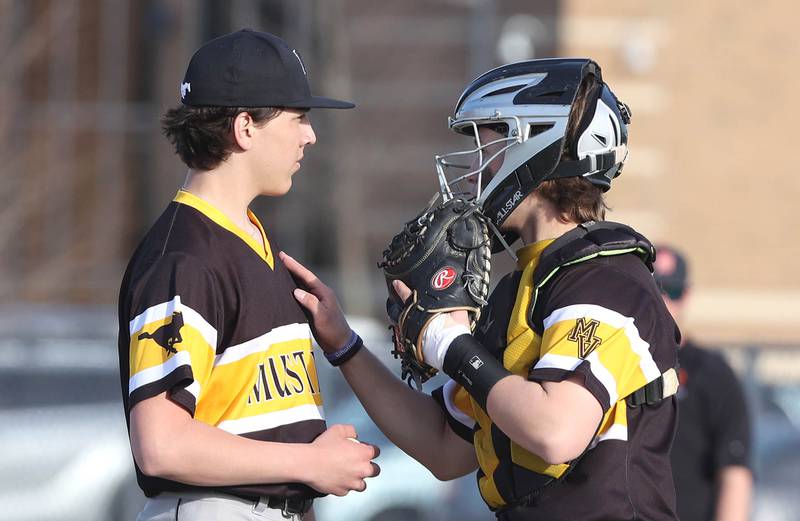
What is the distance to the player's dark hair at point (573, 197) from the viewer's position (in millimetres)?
3564

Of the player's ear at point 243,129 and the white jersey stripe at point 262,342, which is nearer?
the white jersey stripe at point 262,342

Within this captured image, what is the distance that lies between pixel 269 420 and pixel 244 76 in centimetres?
96

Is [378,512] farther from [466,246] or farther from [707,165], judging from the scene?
[707,165]

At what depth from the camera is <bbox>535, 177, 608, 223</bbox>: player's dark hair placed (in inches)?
140

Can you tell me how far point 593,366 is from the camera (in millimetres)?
3211

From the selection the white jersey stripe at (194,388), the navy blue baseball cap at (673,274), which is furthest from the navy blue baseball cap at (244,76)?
the navy blue baseball cap at (673,274)

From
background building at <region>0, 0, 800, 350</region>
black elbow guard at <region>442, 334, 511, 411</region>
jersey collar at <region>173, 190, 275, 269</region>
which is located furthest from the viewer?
background building at <region>0, 0, 800, 350</region>

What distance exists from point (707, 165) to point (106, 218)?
888cm

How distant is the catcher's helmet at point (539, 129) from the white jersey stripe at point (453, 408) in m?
0.64

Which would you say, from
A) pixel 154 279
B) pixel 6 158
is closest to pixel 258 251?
pixel 154 279

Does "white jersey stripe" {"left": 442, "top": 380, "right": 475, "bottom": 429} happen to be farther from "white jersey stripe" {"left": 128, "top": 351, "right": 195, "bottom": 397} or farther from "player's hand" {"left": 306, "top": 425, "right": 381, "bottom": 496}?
"white jersey stripe" {"left": 128, "top": 351, "right": 195, "bottom": 397}

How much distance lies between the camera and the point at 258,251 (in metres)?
3.56

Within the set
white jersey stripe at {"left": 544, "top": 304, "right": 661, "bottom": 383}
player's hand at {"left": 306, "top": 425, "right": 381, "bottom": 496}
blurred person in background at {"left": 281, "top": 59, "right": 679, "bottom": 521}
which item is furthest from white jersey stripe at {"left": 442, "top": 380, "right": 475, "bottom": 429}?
white jersey stripe at {"left": 544, "top": 304, "right": 661, "bottom": 383}

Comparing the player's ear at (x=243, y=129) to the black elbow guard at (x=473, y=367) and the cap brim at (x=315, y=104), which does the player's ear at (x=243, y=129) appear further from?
the black elbow guard at (x=473, y=367)
